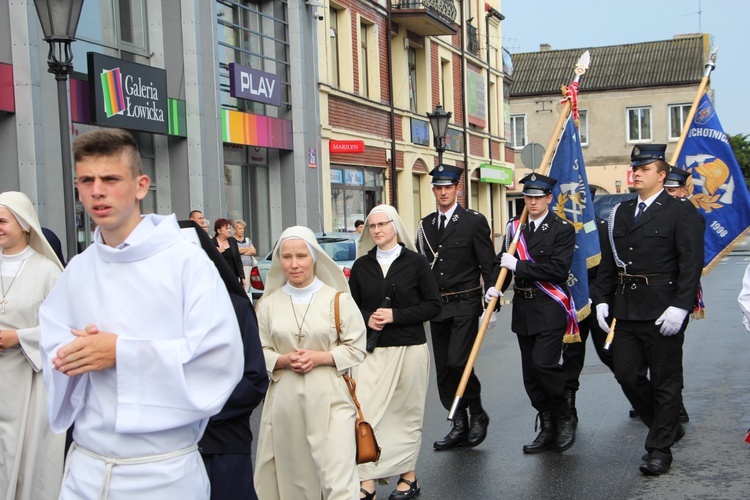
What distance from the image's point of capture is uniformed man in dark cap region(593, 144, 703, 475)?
7012 millimetres

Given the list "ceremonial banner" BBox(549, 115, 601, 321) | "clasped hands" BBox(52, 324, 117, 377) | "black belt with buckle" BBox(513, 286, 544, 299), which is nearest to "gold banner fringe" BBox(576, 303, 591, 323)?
"ceremonial banner" BBox(549, 115, 601, 321)

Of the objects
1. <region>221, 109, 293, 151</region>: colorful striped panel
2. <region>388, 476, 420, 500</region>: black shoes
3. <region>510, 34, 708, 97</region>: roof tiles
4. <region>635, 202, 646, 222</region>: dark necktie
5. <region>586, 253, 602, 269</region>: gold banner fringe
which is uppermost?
<region>510, 34, 708, 97</region>: roof tiles

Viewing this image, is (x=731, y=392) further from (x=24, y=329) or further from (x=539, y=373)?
(x=24, y=329)

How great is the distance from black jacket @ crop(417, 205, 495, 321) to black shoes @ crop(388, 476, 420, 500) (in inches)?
63.9

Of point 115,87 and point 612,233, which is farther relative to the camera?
point 115,87

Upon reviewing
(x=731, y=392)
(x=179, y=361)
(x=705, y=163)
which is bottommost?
(x=731, y=392)

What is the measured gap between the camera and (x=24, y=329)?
5594mm

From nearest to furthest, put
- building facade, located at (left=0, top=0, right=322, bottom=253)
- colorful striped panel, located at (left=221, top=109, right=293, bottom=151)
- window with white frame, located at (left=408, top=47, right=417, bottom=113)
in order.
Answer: building facade, located at (left=0, top=0, right=322, bottom=253) < colorful striped panel, located at (left=221, top=109, right=293, bottom=151) < window with white frame, located at (left=408, top=47, right=417, bottom=113)

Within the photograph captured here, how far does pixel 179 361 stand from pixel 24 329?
285cm

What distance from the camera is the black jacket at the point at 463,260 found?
788 cm

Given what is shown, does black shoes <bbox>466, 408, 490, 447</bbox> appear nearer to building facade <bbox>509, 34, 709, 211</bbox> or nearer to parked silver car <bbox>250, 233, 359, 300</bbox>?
parked silver car <bbox>250, 233, 359, 300</bbox>

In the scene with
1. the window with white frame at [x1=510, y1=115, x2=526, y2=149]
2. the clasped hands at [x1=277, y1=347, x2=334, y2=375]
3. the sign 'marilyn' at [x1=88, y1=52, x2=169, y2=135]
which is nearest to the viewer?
the clasped hands at [x1=277, y1=347, x2=334, y2=375]

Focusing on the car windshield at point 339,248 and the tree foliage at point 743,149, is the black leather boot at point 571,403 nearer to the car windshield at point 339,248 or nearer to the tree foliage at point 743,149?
the car windshield at point 339,248

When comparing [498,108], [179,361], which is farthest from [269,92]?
[498,108]
